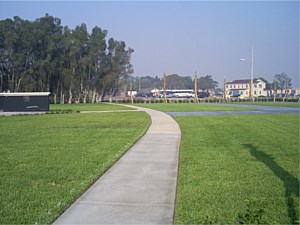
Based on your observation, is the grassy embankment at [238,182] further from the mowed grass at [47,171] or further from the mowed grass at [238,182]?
the mowed grass at [47,171]

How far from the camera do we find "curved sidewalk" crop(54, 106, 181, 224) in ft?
16.6

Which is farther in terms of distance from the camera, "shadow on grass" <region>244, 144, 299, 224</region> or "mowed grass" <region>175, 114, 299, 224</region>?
"shadow on grass" <region>244, 144, 299, 224</region>

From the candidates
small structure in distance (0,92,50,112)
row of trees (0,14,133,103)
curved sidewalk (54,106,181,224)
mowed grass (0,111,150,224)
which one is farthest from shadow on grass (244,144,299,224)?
row of trees (0,14,133,103)

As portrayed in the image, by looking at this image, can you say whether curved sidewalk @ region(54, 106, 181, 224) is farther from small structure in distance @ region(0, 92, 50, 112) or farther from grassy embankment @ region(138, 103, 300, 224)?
small structure in distance @ region(0, 92, 50, 112)

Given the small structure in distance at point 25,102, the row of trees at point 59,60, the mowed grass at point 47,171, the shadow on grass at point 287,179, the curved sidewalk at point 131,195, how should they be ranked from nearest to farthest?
the curved sidewalk at point 131,195 → the shadow on grass at point 287,179 → the mowed grass at point 47,171 → the small structure in distance at point 25,102 → the row of trees at point 59,60

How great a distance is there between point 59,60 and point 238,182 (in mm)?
63544

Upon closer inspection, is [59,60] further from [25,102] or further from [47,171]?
[47,171]

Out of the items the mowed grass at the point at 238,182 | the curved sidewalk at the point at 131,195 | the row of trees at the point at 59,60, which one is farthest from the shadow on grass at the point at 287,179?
the row of trees at the point at 59,60

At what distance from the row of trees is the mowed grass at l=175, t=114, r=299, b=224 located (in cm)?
5513

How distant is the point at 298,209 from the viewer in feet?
18.0

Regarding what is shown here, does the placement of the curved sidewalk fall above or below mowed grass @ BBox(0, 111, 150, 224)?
above

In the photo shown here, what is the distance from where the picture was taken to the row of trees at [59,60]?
2447 inches

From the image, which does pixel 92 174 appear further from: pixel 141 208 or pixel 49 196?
pixel 141 208

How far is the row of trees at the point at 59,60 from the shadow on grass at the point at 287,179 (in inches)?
2230
